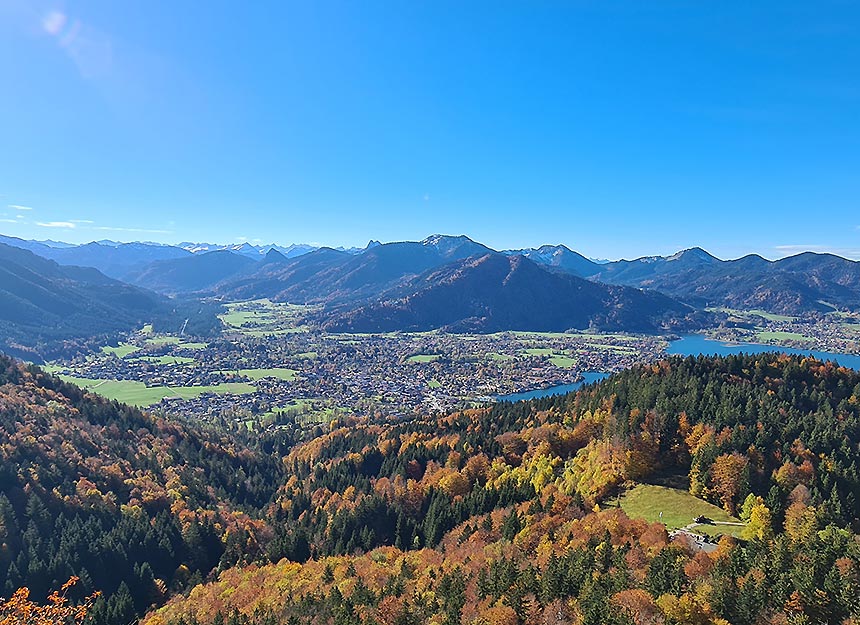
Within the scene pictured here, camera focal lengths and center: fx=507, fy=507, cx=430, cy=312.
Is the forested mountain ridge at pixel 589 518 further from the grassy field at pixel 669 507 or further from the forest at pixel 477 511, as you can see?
the grassy field at pixel 669 507

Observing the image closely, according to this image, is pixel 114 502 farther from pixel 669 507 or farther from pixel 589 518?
pixel 669 507

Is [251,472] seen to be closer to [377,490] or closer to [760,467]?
[377,490]

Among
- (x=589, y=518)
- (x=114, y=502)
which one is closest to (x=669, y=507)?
(x=589, y=518)

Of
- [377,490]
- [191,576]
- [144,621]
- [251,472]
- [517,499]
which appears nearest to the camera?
[144,621]

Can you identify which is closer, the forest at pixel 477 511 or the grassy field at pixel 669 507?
the forest at pixel 477 511

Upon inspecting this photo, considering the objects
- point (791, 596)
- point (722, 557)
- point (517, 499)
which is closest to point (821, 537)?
point (722, 557)

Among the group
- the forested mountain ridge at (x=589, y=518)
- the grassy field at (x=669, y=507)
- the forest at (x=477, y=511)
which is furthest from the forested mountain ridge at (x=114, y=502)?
the grassy field at (x=669, y=507)
